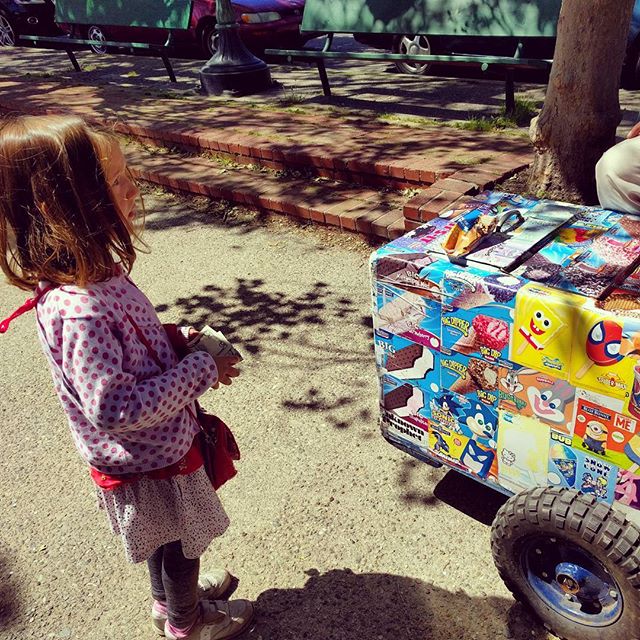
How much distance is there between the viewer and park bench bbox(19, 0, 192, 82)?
848 centimetres

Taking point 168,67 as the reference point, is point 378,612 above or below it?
below

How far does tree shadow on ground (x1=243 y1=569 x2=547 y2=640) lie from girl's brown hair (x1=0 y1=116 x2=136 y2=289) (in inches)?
51.5

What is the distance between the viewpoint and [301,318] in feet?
12.5

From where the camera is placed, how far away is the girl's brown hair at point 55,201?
1.42 m

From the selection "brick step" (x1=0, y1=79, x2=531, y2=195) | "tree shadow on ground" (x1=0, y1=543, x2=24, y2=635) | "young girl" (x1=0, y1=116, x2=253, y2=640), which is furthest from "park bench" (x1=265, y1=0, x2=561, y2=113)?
"tree shadow on ground" (x1=0, y1=543, x2=24, y2=635)

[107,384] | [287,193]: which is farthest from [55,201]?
[287,193]

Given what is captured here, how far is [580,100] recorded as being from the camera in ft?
11.5

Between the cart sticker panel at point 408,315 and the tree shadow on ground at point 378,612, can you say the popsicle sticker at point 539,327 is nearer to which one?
the cart sticker panel at point 408,315

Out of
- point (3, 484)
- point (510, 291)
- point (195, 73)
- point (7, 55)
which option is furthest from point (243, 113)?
point (7, 55)

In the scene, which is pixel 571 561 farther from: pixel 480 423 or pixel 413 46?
pixel 413 46

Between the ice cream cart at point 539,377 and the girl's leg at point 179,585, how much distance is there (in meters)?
0.85

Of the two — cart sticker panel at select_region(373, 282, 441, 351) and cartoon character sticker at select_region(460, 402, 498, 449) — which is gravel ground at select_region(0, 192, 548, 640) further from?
cart sticker panel at select_region(373, 282, 441, 351)

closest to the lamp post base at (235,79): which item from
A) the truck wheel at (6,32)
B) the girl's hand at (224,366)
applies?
the girl's hand at (224,366)

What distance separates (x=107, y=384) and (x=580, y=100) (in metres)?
2.99
